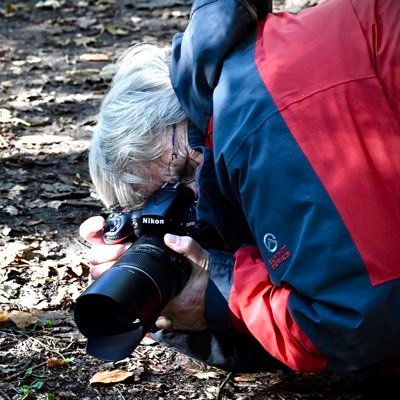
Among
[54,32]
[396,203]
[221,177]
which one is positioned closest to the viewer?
[396,203]

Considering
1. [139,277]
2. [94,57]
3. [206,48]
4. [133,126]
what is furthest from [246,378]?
[94,57]

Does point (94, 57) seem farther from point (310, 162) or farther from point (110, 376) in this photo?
point (310, 162)

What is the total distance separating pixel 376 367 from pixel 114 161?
0.91 metres

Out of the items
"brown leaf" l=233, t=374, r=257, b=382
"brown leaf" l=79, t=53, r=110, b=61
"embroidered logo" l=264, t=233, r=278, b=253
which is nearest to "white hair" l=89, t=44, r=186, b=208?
"embroidered logo" l=264, t=233, r=278, b=253

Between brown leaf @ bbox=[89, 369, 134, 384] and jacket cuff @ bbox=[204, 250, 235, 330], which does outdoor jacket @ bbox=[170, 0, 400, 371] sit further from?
brown leaf @ bbox=[89, 369, 134, 384]

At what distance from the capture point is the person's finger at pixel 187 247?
2129mm

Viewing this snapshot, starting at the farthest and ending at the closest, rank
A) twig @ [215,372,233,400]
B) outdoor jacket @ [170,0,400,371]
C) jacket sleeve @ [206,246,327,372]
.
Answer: twig @ [215,372,233,400], jacket sleeve @ [206,246,327,372], outdoor jacket @ [170,0,400,371]

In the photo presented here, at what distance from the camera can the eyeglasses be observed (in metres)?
2.24

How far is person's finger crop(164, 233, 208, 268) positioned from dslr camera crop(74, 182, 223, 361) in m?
0.02

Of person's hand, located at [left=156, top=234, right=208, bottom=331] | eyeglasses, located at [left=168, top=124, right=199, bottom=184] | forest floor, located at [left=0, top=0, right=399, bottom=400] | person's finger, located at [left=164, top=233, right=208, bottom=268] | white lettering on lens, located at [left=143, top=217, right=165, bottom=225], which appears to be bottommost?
forest floor, located at [left=0, top=0, right=399, bottom=400]

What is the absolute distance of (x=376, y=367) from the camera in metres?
2.46

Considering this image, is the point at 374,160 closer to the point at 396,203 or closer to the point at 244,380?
the point at 396,203

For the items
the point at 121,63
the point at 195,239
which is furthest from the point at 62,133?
the point at 195,239

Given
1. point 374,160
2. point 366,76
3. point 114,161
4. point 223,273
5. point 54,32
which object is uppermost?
point 366,76
